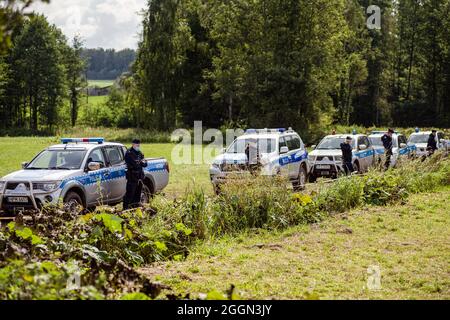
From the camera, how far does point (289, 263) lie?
8.30m

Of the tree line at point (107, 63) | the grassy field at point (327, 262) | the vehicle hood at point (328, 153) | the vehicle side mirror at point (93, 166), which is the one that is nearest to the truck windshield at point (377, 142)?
the vehicle hood at point (328, 153)

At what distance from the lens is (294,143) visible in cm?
1820

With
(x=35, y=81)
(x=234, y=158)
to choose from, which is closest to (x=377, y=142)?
(x=234, y=158)

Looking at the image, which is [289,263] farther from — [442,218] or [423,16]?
[423,16]

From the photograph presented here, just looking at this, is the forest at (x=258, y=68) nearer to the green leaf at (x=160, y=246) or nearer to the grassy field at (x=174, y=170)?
the grassy field at (x=174, y=170)

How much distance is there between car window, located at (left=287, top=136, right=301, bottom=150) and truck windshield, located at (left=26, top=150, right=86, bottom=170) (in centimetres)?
731

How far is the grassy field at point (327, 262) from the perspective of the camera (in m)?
6.92

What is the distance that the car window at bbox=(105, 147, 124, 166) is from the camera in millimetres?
13828

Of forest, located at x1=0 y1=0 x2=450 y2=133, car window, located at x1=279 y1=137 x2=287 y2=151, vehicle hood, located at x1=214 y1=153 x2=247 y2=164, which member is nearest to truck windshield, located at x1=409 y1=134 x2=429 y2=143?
car window, located at x1=279 y1=137 x2=287 y2=151

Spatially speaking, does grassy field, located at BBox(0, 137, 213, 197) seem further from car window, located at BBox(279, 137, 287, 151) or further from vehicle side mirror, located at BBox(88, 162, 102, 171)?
vehicle side mirror, located at BBox(88, 162, 102, 171)

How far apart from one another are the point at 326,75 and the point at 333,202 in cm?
3206

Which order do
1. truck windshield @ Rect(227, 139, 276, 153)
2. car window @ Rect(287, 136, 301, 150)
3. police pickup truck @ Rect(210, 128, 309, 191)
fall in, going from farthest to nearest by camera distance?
car window @ Rect(287, 136, 301, 150) < truck windshield @ Rect(227, 139, 276, 153) < police pickup truck @ Rect(210, 128, 309, 191)

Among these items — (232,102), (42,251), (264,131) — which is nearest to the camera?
(42,251)

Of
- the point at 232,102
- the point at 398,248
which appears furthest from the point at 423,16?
the point at 398,248
